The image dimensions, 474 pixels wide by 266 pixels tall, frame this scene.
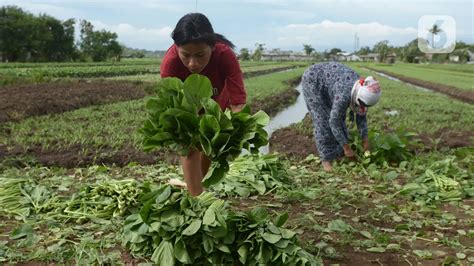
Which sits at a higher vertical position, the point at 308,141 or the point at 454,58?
the point at 308,141

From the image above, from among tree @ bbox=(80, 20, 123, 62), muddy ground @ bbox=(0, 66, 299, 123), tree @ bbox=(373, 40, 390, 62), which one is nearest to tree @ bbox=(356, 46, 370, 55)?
tree @ bbox=(373, 40, 390, 62)

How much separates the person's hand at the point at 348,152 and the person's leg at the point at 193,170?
7.54 feet

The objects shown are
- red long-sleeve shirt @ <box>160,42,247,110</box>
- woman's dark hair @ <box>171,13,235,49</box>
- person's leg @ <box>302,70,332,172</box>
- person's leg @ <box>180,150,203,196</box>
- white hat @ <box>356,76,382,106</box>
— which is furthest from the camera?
person's leg @ <box>302,70,332,172</box>

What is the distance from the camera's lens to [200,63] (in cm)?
297

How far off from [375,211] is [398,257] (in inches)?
32.5

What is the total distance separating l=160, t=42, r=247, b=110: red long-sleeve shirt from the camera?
3229 mm

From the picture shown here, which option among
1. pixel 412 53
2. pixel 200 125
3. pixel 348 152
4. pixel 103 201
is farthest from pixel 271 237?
pixel 412 53

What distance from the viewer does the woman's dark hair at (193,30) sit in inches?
110

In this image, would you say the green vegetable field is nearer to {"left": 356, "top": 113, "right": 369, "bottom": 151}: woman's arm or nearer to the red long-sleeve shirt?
{"left": 356, "top": 113, "right": 369, "bottom": 151}: woman's arm

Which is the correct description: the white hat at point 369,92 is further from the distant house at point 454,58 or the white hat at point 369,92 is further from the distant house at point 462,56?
the distant house at point 454,58

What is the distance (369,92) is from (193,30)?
2.20 meters

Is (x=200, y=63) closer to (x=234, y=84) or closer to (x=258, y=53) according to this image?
(x=234, y=84)

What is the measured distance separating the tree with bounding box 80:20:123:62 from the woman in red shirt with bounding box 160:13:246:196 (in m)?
49.9

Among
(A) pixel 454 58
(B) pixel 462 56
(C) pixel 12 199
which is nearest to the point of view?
(C) pixel 12 199
